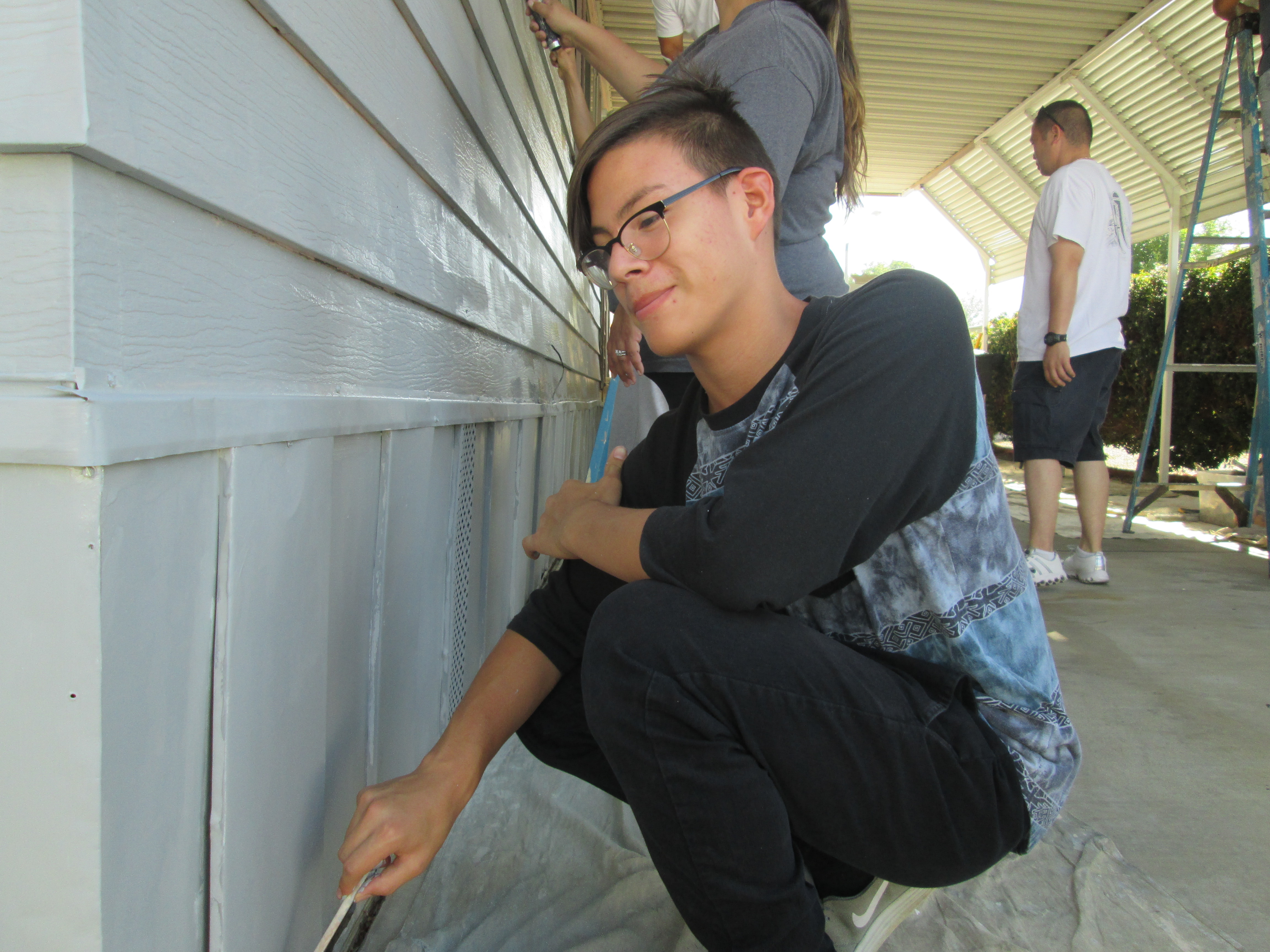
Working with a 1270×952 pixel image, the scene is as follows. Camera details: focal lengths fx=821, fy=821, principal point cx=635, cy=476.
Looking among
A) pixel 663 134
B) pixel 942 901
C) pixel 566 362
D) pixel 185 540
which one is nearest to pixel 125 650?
pixel 185 540

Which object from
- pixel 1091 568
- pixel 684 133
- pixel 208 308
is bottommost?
pixel 1091 568

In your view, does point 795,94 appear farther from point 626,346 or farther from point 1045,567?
point 1045,567

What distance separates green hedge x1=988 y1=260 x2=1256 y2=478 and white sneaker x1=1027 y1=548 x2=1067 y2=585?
4828mm

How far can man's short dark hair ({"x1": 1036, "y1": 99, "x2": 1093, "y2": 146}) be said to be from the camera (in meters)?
3.49

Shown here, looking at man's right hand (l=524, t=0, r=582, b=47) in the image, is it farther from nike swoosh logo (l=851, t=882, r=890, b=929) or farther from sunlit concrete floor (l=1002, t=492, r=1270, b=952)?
sunlit concrete floor (l=1002, t=492, r=1270, b=952)

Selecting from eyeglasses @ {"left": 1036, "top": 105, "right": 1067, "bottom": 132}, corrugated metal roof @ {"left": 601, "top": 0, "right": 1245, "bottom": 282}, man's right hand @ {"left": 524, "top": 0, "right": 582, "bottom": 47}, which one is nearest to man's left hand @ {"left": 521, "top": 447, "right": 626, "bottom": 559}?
man's right hand @ {"left": 524, "top": 0, "right": 582, "bottom": 47}

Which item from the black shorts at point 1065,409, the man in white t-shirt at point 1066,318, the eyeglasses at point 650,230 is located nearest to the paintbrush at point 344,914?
the eyeglasses at point 650,230

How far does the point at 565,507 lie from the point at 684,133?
1.97 ft

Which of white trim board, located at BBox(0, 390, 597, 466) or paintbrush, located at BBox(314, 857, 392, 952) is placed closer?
white trim board, located at BBox(0, 390, 597, 466)

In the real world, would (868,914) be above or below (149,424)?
below

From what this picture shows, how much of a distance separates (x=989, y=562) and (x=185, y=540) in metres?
0.95

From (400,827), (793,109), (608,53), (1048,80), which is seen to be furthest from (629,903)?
(1048,80)

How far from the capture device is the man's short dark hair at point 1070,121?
11.5 feet

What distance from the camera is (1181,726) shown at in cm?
217
